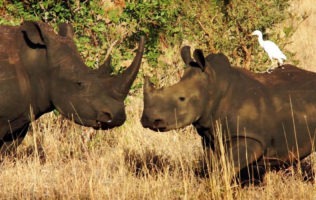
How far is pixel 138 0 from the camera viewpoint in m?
9.59

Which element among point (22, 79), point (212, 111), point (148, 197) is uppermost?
point (22, 79)

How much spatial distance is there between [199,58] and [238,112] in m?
0.55

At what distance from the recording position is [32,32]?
7.02 meters

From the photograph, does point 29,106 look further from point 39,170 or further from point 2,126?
point 39,170

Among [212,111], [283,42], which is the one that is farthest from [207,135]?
[283,42]

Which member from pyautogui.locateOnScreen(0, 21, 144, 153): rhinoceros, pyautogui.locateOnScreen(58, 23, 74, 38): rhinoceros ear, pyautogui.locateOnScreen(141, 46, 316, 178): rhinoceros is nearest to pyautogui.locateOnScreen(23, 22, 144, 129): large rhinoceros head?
pyautogui.locateOnScreen(0, 21, 144, 153): rhinoceros

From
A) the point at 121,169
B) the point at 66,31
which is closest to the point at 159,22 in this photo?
the point at 66,31

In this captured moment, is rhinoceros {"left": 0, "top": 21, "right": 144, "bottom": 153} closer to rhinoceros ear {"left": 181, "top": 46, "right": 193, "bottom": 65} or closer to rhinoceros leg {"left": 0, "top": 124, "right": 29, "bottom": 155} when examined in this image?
rhinoceros leg {"left": 0, "top": 124, "right": 29, "bottom": 155}

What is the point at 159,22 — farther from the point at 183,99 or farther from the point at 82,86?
the point at 183,99

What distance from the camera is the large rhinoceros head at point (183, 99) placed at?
629 cm

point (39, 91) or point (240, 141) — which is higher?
point (39, 91)

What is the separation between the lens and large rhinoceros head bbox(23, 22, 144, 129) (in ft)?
22.5

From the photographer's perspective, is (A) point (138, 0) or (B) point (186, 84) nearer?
(B) point (186, 84)

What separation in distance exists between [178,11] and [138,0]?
0.80m
